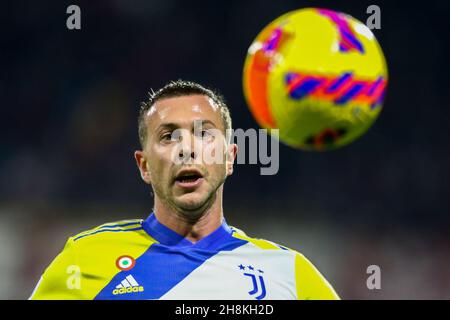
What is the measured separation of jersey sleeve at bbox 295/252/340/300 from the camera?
13.8ft

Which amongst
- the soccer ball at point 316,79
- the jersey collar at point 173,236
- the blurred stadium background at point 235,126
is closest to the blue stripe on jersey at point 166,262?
the jersey collar at point 173,236

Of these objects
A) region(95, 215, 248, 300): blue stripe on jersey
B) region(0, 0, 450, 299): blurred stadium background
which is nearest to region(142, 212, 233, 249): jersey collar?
region(95, 215, 248, 300): blue stripe on jersey

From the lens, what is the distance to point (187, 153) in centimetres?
407

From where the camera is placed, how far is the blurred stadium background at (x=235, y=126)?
9023 mm

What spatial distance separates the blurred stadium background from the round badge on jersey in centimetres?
449

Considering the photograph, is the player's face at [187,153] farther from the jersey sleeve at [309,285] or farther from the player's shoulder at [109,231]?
the jersey sleeve at [309,285]

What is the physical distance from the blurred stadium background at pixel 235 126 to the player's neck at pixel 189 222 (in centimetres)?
452

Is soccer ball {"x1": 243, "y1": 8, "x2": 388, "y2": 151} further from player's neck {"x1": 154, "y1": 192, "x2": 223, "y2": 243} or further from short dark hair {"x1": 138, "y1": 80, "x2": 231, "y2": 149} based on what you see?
player's neck {"x1": 154, "y1": 192, "x2": 223, "y2": 243}

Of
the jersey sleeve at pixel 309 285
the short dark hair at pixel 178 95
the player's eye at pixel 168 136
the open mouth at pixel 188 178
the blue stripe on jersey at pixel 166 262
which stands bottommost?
the jersey sleeve at pixel 309 285

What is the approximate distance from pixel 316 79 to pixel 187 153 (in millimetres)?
801

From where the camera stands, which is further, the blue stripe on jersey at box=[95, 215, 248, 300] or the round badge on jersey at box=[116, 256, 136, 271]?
the round badge on jersey at box=[116, 256, 136, 271]

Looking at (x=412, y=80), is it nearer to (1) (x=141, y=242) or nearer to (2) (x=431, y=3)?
(2) (x=431, y=3)
